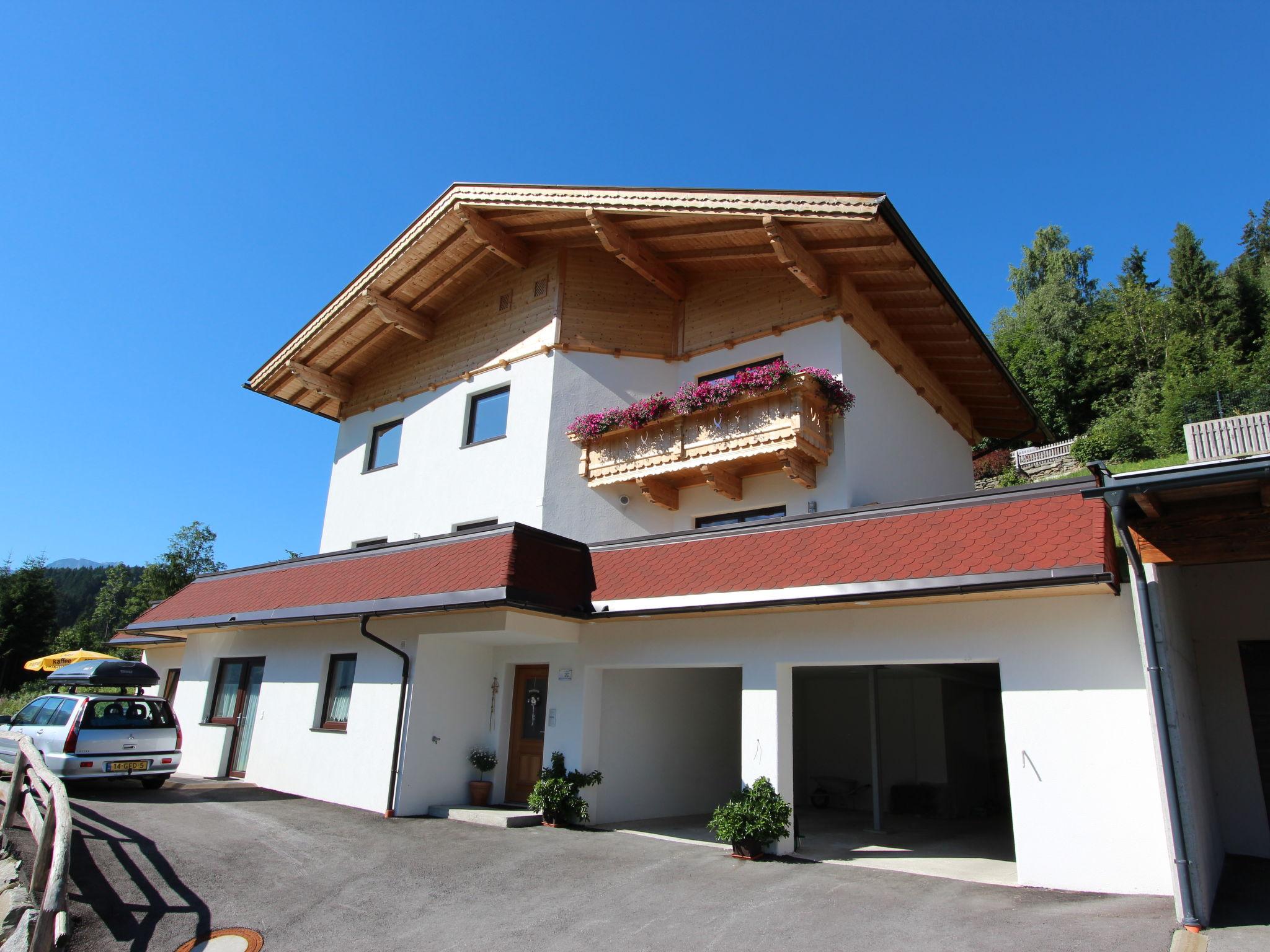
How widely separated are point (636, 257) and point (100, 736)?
40.5 feet

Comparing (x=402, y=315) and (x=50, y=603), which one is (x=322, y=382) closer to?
(x=402, y=315)

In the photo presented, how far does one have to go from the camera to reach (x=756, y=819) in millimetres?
9406

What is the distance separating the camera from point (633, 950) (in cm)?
641

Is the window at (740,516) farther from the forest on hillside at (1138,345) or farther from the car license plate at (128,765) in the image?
the forest on hillside at (1138,345)

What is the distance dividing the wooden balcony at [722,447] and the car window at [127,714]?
8.47 meters

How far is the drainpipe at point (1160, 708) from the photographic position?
21.0ft

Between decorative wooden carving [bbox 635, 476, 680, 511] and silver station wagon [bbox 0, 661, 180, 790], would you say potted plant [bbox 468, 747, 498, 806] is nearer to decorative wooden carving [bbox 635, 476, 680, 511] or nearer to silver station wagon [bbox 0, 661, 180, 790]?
silver station wagon [bbox 0, 661, 180, 790]

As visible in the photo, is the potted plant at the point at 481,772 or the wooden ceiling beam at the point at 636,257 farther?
the wooden ceiling beam at the point at 636,257

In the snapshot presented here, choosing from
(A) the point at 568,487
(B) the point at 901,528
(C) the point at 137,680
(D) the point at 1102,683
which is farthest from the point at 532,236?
(D) the point at 1102,683

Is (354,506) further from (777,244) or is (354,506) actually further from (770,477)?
(777,244)

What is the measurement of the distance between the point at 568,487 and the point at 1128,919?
10.6 metres

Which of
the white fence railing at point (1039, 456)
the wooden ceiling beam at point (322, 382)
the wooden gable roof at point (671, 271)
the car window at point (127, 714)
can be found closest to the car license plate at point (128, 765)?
the car window at point (127, 714)

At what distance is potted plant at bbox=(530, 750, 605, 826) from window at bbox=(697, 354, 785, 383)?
7336 millimetres

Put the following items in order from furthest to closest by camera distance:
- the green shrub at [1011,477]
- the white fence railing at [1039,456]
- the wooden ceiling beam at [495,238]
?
the white fence railing at [1039,456] → the green shrub at [1011,477] → the wooden ceiling beam at [495,238]
